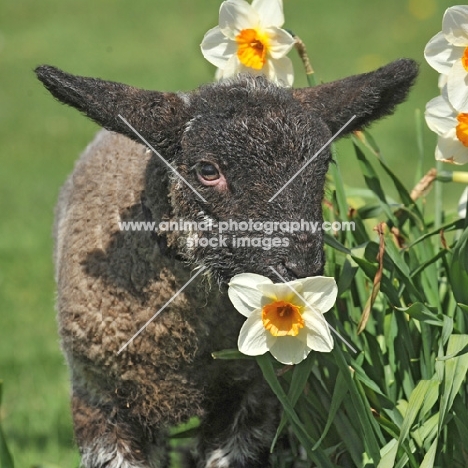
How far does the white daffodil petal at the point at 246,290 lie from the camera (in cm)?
347

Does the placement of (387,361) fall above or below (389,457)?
above

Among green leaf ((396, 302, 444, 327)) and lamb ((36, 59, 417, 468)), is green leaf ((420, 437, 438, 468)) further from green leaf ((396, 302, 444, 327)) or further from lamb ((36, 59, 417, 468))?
lamb ((36, 59, 417, 468))

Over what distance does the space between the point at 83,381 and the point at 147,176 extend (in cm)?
92

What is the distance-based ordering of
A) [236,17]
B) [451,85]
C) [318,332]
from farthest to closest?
[236,17]
[451,85]
[318,332]

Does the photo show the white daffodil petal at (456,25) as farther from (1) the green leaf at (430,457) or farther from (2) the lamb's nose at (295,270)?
(1) the green leaf at (430,457)

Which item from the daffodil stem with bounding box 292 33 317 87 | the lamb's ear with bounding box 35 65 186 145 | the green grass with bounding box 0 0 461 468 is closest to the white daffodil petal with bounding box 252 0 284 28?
the daffodil stem with bounding box 292 33 317 87

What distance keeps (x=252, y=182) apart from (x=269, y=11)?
866mm

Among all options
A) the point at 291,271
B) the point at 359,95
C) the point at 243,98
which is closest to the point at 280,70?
the point at 359,95

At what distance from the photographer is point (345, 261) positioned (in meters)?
4.12

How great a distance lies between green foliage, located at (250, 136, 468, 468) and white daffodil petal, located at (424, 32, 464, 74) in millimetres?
641

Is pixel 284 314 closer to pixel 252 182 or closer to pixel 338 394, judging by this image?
pixel 338 394

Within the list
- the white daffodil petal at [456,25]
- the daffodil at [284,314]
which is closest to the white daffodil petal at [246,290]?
the daffodil at [284,314]

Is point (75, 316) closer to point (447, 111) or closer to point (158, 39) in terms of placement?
point (447, 111)

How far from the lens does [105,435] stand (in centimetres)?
427
